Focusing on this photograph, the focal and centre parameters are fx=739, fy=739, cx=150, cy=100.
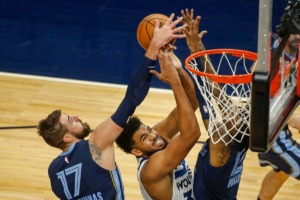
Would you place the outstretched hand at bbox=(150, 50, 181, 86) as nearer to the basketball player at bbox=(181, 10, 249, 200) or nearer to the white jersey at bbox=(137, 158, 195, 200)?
the basketball player at bbox=(181, 10, 249, 200)

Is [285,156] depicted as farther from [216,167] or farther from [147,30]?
[147,30]

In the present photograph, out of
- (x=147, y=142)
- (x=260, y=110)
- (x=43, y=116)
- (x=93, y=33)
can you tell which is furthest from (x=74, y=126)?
(x=93, y=33)

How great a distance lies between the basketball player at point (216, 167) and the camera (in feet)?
15.9

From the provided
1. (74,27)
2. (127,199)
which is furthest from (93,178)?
(74,27)

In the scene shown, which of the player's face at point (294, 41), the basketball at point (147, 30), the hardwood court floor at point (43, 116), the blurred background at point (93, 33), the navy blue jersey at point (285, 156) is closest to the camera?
the player's face at point (294, 41)

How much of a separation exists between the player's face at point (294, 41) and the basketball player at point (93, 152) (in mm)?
738

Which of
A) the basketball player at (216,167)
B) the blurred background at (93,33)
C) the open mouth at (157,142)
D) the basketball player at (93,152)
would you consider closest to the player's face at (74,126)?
the basketball player at (93,152)

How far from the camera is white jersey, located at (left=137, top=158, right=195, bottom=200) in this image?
5.13m

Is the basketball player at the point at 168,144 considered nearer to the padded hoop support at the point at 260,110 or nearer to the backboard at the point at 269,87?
the backboard at the point at 269,87

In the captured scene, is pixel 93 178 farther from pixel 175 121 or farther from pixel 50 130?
pixel 175 121

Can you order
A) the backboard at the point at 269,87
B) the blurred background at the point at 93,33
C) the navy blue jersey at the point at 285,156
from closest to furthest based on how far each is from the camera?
the backboard at the point at 269,87
the navy blue jersey at the point at 285,156
the blurred background at the point at 93,33

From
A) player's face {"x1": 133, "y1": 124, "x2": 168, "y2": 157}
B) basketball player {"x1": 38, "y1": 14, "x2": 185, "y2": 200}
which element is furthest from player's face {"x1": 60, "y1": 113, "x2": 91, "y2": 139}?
player's face {"x1": 133, "y1": 124, "x2": 168, "y2": 157}

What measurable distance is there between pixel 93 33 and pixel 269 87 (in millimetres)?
6566

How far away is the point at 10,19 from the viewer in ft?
33.9
